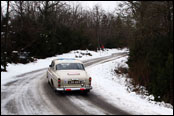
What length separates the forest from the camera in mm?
11914

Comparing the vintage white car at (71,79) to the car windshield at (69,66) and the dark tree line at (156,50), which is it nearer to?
the car windshield at (69,66)

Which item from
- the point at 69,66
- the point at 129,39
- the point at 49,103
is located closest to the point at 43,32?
the point at 129,39

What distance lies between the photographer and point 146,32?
53.3 feet

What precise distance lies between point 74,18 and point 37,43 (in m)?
31.1

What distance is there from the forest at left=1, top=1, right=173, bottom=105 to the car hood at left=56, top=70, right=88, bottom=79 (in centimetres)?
439

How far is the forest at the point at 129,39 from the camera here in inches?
469

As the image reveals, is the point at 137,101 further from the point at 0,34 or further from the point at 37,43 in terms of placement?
the point at 37,43

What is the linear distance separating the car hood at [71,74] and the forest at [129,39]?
439 cm

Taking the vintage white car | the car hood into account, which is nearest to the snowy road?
the vintage white car

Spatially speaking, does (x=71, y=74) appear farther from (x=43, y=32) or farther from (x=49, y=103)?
(x=43, y=32)

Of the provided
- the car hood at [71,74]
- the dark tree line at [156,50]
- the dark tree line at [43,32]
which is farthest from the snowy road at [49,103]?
the dark tree line at [43,32]

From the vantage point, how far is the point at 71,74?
10.1 metres

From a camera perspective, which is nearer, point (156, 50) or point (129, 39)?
point (156, 50)

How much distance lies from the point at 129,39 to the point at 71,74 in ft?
45.4
